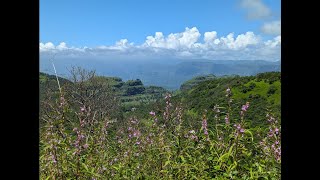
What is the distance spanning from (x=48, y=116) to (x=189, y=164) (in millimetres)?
1296

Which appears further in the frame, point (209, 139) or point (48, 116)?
point (209, 139)

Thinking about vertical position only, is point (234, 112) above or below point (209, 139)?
above

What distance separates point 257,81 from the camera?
166 feet

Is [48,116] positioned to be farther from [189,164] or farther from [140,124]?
[140,124]

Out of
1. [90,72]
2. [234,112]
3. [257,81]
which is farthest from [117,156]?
[257,81]
